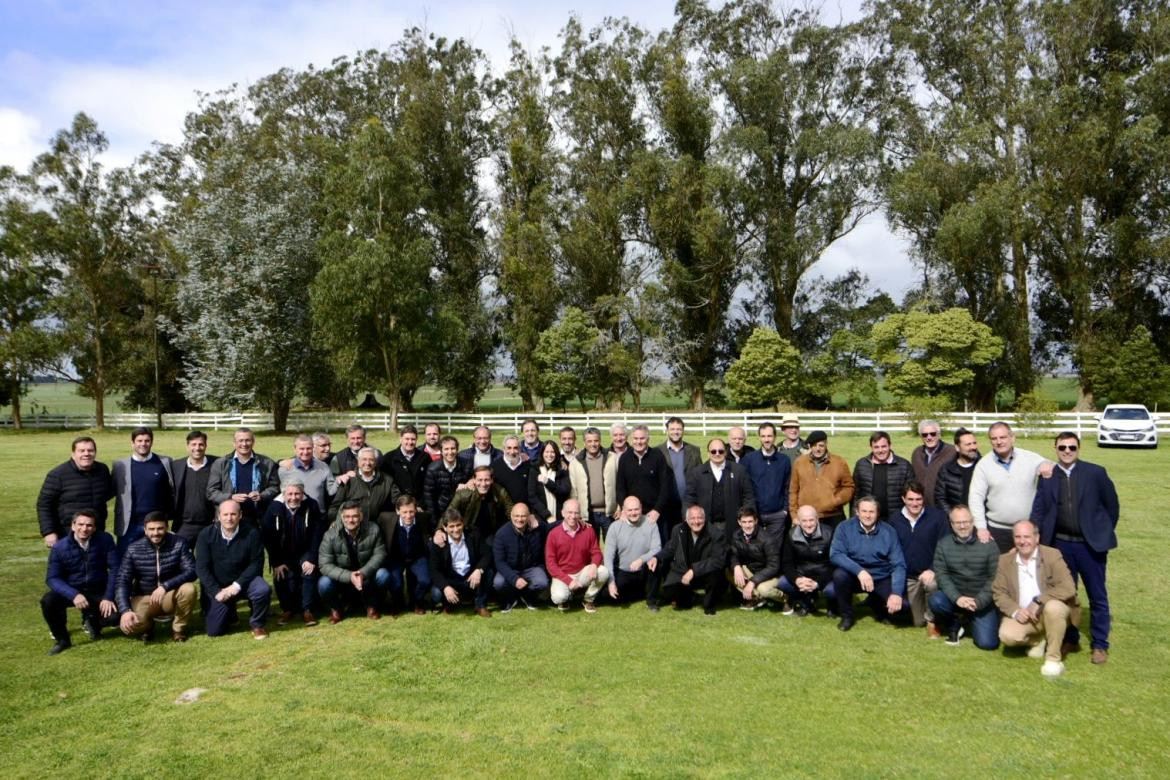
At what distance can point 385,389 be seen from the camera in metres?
39.0

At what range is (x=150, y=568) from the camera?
692 cm

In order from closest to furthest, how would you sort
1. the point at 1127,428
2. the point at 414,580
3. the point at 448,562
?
the point at 448,562 < the point at 414,580 < the point at 1127,428

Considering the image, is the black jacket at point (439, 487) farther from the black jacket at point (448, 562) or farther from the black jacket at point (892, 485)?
the black jacket at point (892, 485)

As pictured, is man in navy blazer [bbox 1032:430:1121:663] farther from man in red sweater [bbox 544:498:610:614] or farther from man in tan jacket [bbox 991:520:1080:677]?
man in red sweater [bbox 544:498:610:614]

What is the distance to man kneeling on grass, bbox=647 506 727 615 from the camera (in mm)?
7629

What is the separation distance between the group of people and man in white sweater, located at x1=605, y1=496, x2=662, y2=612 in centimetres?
2

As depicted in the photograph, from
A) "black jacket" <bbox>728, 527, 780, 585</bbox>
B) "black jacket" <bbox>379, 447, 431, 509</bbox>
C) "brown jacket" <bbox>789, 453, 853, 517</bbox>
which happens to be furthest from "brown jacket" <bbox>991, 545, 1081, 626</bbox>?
"black jacket" <bbox>379, 447, 431, 509</bbox>

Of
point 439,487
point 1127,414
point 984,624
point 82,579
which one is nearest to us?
point 984,624

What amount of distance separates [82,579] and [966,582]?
25.2ft

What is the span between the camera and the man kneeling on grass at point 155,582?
22.3 ft

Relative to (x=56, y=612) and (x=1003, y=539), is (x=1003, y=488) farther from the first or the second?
(x=56, y=612)

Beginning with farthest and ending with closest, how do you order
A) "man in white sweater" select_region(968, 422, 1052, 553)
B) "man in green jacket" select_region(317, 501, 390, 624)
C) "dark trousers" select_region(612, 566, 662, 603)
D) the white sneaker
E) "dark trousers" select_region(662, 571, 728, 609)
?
"dark trousers" select_region(612, 566, 662, 603) → "dark trousers" select_region(662, 571, 728, 609) → "man in green jacket" select_region(317, 501, 390, 624) → "man in white sweater" select_region(968, 422, 1052, 553) → the white sneaker

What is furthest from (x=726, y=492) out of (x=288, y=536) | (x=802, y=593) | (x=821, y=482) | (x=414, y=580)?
(x=288, y=536)

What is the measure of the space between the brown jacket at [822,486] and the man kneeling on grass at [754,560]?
2.02ft
